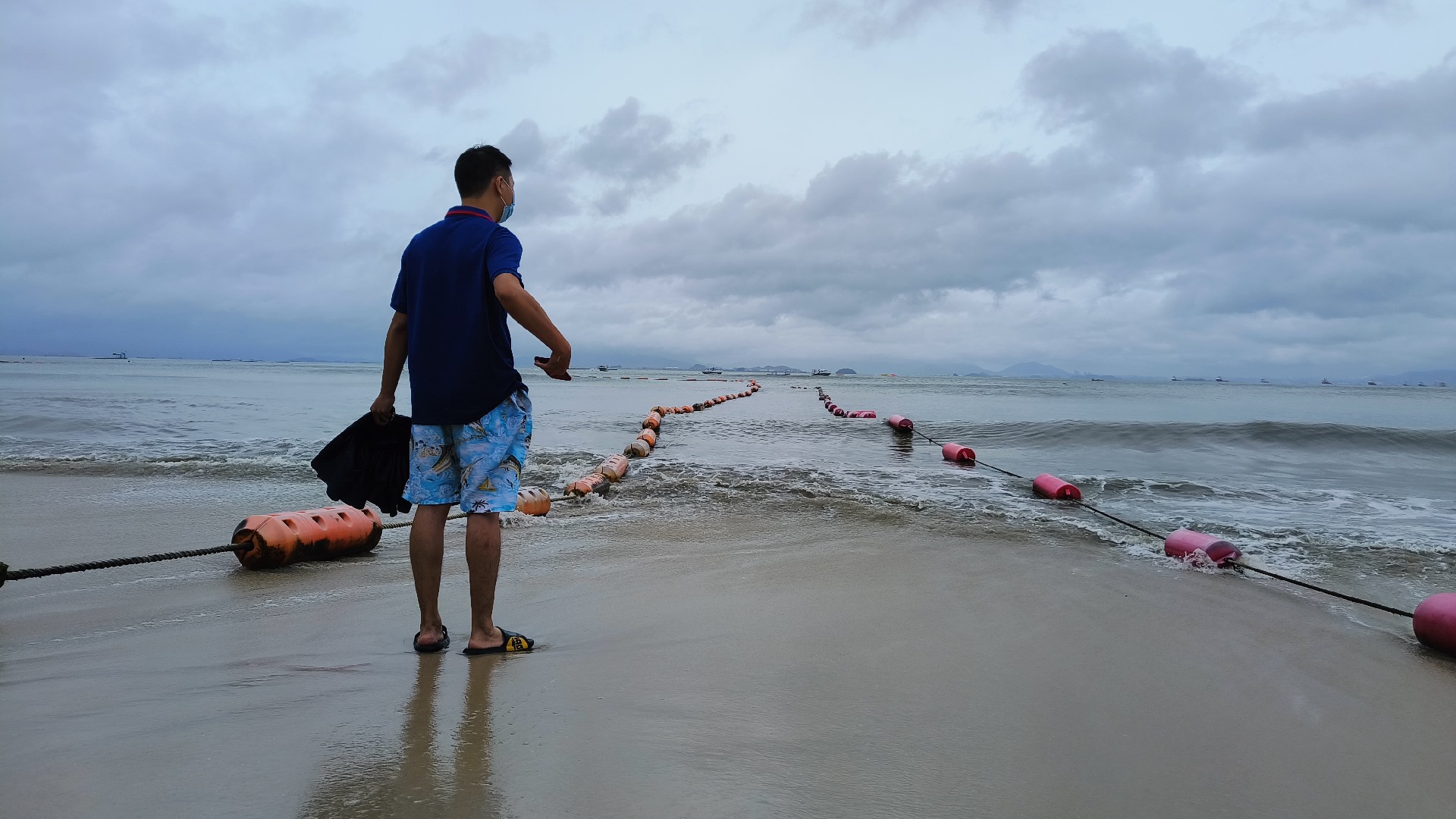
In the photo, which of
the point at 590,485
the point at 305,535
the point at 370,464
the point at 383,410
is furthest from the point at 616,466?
the point at 383,410

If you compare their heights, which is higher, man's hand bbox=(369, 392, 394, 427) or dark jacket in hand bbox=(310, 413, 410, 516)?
man's hand bbox=(369, 392, 394, 427)

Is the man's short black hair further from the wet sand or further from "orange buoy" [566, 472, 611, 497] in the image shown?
"orange buoy" [566, 472, 611, 497]

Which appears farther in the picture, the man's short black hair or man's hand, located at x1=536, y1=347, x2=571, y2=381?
the man's short black hair

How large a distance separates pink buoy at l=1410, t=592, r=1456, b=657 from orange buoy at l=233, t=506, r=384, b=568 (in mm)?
5215

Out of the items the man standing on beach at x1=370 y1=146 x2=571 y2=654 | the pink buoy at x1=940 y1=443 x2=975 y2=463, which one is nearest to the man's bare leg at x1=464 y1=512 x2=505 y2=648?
the man standing on beach at x1=370 y1=146 x2=571 y2=654

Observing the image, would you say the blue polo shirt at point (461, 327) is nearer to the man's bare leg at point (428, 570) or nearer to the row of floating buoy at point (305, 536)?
the man's bare leg at point (428, 570)

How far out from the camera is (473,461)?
2.81 metres

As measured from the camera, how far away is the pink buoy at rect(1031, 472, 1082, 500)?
Result: 23.5ft

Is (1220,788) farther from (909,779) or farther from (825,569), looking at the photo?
(825,569)

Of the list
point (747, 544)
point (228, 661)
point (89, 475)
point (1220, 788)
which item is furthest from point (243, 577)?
point (89, 475)

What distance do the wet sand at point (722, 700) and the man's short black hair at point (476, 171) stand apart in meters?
1.76

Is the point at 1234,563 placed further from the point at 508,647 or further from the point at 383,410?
the point at 383,410

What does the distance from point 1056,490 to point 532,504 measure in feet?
15.8

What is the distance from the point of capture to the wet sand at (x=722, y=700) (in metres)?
1.77
